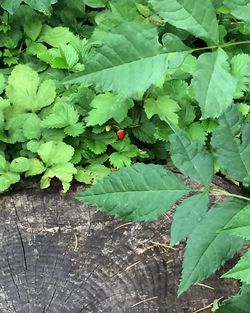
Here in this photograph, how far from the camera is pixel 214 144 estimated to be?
4.54 feet

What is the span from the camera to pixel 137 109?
2568mm

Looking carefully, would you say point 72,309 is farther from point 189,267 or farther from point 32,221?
point 189,267

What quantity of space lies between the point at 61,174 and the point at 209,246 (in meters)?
1.09

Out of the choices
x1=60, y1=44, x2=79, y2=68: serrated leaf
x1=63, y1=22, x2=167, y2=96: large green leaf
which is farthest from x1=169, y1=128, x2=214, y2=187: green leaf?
x1=60, y1=44, x2=79, y2=68: serrated leaf

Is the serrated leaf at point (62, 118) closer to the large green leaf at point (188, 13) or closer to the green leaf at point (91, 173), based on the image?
the green leaf at point (91, 173)

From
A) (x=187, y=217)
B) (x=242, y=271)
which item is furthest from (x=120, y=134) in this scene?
(x=242, y=271)

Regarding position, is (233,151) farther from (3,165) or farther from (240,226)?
(3,165)

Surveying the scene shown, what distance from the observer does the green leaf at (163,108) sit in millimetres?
2455

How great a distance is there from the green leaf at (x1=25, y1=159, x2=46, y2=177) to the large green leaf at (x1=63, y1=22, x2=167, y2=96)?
125cm

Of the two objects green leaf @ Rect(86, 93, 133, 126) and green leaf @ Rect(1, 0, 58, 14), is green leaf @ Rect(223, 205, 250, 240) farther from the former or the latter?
green leaf @ Rect(1, 0, 58, 14)

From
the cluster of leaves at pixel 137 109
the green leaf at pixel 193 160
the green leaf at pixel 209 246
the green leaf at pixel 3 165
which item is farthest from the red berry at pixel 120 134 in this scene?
the green leaf at pixel 209 246

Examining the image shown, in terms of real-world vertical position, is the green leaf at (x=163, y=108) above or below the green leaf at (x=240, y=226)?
below

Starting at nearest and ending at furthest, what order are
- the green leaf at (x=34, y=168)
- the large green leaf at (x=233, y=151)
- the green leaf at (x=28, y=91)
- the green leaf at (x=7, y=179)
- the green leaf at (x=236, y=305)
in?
the green leaf at (x=236, y=305) < the large green leaf at (x=233, y=151) < the green leaf at (x=7, y=179) < the green leaf at (x=34, y=168) < the green leaf at (x=28, y=91)

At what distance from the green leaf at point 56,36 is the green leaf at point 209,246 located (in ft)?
5.45
